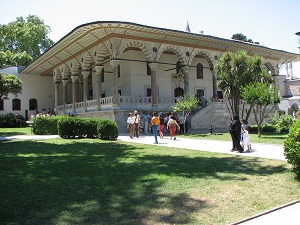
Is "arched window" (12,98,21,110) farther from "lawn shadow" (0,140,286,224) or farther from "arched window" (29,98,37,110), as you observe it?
"lawn shadow" (0,140,286,224)

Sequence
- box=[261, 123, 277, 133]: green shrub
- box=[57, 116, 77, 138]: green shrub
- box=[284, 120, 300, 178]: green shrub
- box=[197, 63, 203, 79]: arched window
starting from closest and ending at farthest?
box=[284, 120, 300, 178]: green shrub, box=[57, 116, 77, 138]: green shrub, box=[261, 123, 277, 133]: green shrub, box=[197, 63, 203, 79]: arched window

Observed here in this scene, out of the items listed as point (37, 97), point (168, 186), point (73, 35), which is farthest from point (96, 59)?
point (168, 186)

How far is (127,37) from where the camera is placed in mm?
20516

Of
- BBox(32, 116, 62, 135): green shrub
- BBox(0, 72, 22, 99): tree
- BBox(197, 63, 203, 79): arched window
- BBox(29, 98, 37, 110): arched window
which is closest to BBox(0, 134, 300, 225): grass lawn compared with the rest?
BBox(32, 116, 62, 135): green shrub

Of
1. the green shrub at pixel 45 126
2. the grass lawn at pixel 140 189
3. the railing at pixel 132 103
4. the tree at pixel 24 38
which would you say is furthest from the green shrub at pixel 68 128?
the tree at pixel 24 38

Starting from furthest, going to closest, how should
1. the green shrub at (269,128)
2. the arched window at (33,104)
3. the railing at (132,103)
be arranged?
the arched window at (33,104)
the railing at (132,103)
the green shrub at (269,128)

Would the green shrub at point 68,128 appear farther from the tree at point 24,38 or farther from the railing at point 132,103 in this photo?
the tree at point 24,38

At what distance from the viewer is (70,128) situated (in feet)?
49.1

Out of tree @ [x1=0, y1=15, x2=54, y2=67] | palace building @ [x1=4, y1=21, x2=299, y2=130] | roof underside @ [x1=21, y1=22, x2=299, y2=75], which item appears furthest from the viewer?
tree @ [x1=0, y1=15, x2=54, y2=67]

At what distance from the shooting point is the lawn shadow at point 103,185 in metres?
4.21

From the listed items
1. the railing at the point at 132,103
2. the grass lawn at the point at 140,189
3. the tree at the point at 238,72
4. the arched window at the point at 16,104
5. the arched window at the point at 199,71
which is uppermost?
the arched window at the point at 199,71

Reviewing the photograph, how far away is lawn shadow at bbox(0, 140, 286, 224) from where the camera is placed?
4.21 meters

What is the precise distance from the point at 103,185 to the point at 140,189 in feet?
2.42

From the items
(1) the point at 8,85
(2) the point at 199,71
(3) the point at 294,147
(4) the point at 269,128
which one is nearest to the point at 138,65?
(2) the point at 199,71
